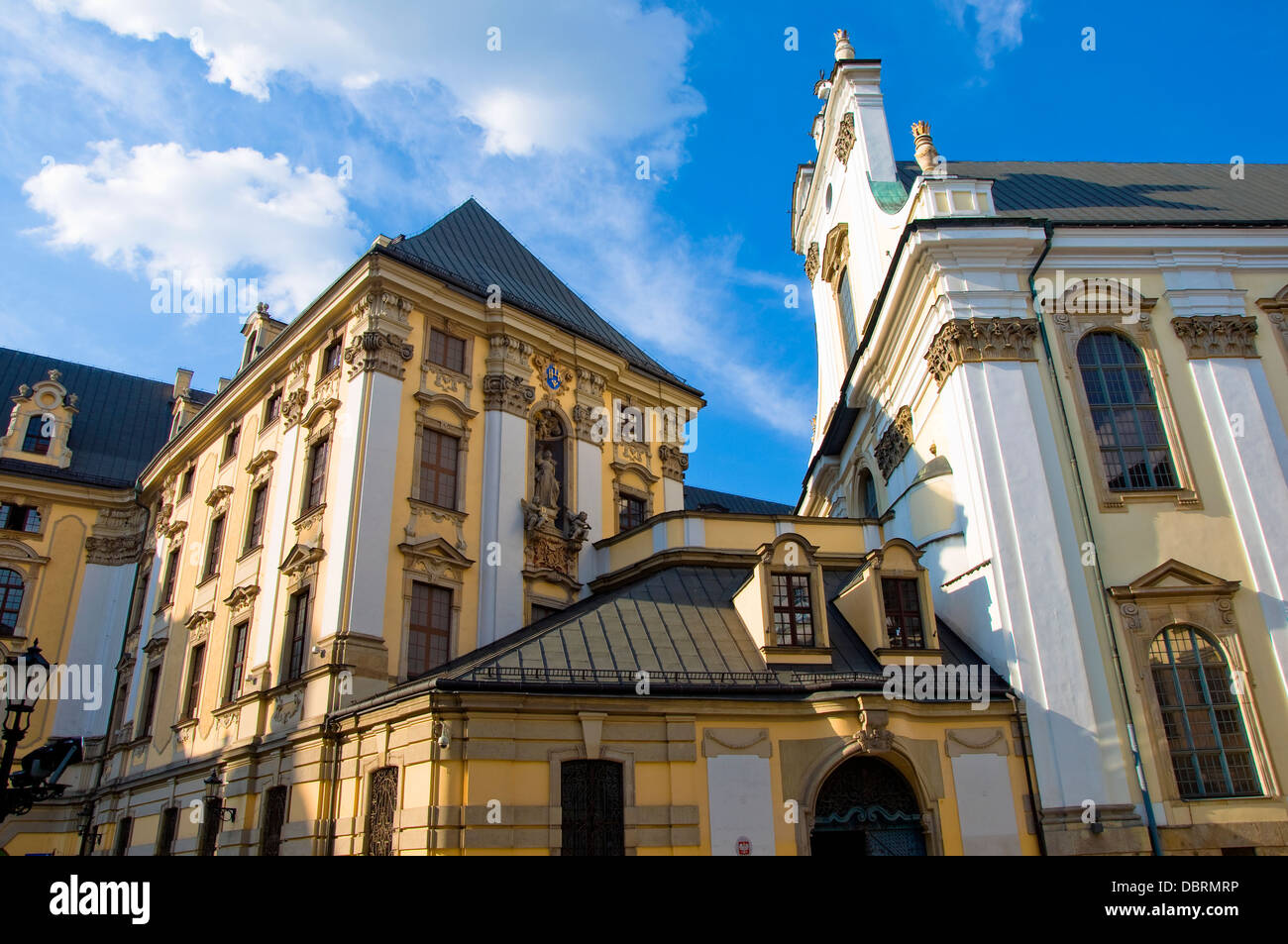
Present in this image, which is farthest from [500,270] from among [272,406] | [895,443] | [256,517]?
[895,443]

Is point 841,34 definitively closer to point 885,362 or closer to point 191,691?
point 885,362

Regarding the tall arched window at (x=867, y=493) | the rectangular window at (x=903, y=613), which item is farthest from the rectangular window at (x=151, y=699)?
the tall arched window at (x=867, y=493)

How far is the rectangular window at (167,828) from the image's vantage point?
23.4 metres

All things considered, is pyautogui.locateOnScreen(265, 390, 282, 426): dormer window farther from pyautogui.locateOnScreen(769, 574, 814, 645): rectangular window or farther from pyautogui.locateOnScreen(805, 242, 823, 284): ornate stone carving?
pyautogui.locateOnScreen(805, 242, 823, 284): ornate stone carving

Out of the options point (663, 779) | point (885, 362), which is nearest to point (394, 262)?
point (885, 362)

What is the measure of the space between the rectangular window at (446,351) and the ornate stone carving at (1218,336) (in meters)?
17.0

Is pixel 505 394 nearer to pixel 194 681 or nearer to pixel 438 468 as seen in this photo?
pixel 438 468

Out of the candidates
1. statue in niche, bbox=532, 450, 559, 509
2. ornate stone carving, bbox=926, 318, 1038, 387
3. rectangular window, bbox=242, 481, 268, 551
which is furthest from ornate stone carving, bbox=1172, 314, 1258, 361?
rectangular window, bbox=242, 481, 268, 551

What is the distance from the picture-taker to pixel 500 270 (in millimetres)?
27906

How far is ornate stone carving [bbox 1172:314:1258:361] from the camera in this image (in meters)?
19.7

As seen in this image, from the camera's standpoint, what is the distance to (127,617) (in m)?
34.0

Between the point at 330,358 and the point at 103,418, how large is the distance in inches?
861

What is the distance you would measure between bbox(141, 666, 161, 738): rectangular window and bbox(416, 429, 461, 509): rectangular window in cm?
1258

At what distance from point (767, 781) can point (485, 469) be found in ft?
36.8
